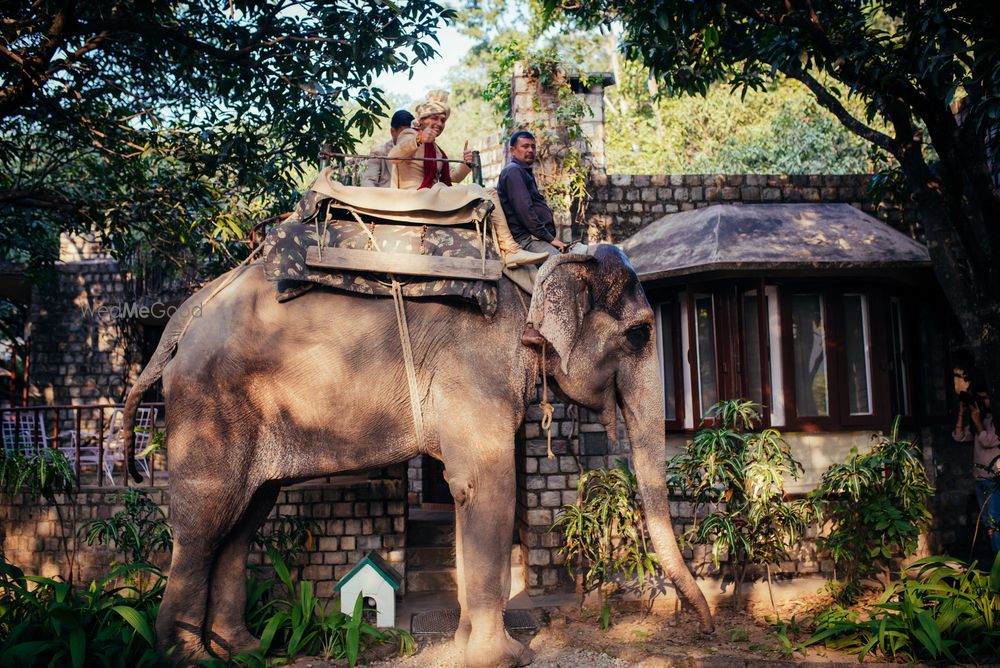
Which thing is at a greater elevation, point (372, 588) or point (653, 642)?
point (372, 588)

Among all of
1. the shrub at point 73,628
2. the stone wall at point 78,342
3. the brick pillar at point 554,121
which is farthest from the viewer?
the stone wall at point 78,342

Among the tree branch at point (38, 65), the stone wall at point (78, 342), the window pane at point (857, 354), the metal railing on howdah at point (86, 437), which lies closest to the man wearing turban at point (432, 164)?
the tree branch at point (38, 65)

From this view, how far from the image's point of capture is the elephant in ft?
15.4

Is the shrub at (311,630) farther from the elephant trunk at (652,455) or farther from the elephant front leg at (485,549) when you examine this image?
the elephant trunk at (652,455)

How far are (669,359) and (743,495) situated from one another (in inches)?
92.5

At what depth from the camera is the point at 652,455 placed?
Result: 4930 millimetres

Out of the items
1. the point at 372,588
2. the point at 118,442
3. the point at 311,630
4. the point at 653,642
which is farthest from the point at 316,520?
the point at 118,442

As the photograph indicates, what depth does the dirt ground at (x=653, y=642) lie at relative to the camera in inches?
202

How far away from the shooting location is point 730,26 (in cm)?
700

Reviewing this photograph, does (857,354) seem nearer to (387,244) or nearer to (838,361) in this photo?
(838,361)

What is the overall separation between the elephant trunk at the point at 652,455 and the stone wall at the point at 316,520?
9.38 feet

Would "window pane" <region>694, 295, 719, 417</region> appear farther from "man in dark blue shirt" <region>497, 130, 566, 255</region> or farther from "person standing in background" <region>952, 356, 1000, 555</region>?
"man in dark blue shirt" <region>497, 130, 566, 255</region>

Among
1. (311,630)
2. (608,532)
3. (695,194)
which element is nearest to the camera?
(311,630)

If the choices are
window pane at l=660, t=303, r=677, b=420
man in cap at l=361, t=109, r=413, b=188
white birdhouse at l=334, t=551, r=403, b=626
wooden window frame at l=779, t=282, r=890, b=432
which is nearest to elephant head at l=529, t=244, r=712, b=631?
man in cap at l=361, t=109, r=413, b=188
